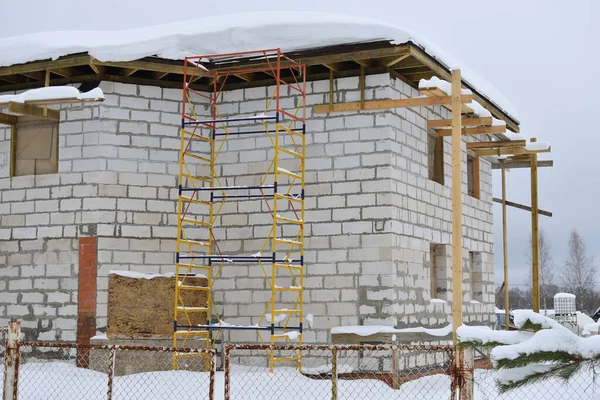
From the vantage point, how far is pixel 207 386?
36.6ft

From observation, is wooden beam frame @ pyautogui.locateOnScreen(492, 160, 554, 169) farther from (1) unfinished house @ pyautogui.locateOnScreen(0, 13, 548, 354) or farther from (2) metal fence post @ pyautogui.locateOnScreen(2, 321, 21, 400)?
(2) metal fence post @ pyautogui.locateOnScreen(2, 321, 21, 400)


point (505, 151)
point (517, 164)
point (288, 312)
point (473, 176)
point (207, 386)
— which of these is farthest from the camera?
point (517, 164)

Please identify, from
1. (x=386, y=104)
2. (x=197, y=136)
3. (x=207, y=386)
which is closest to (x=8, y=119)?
(x=197, y=136)

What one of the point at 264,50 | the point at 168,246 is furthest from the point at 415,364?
the point at 264,50

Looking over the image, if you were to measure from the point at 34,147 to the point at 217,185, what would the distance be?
309cm

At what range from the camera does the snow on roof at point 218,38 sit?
40.8 feet

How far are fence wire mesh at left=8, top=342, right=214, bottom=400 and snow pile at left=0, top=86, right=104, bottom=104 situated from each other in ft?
12.2

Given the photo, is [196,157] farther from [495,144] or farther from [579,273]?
[579,273]

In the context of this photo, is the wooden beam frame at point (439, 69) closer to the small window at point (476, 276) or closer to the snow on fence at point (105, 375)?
the small window at point (476, 276)

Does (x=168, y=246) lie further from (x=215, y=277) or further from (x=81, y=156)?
(x=81, y=156)

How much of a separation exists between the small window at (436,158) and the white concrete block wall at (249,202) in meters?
1.13

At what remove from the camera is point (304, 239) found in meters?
13.1

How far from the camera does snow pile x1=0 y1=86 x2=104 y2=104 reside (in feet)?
40.4

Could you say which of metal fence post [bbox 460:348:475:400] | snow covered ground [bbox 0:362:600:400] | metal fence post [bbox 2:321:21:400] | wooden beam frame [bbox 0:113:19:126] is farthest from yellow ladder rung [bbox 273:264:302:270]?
wooden beam frame [bbox 0:113:19:126]
